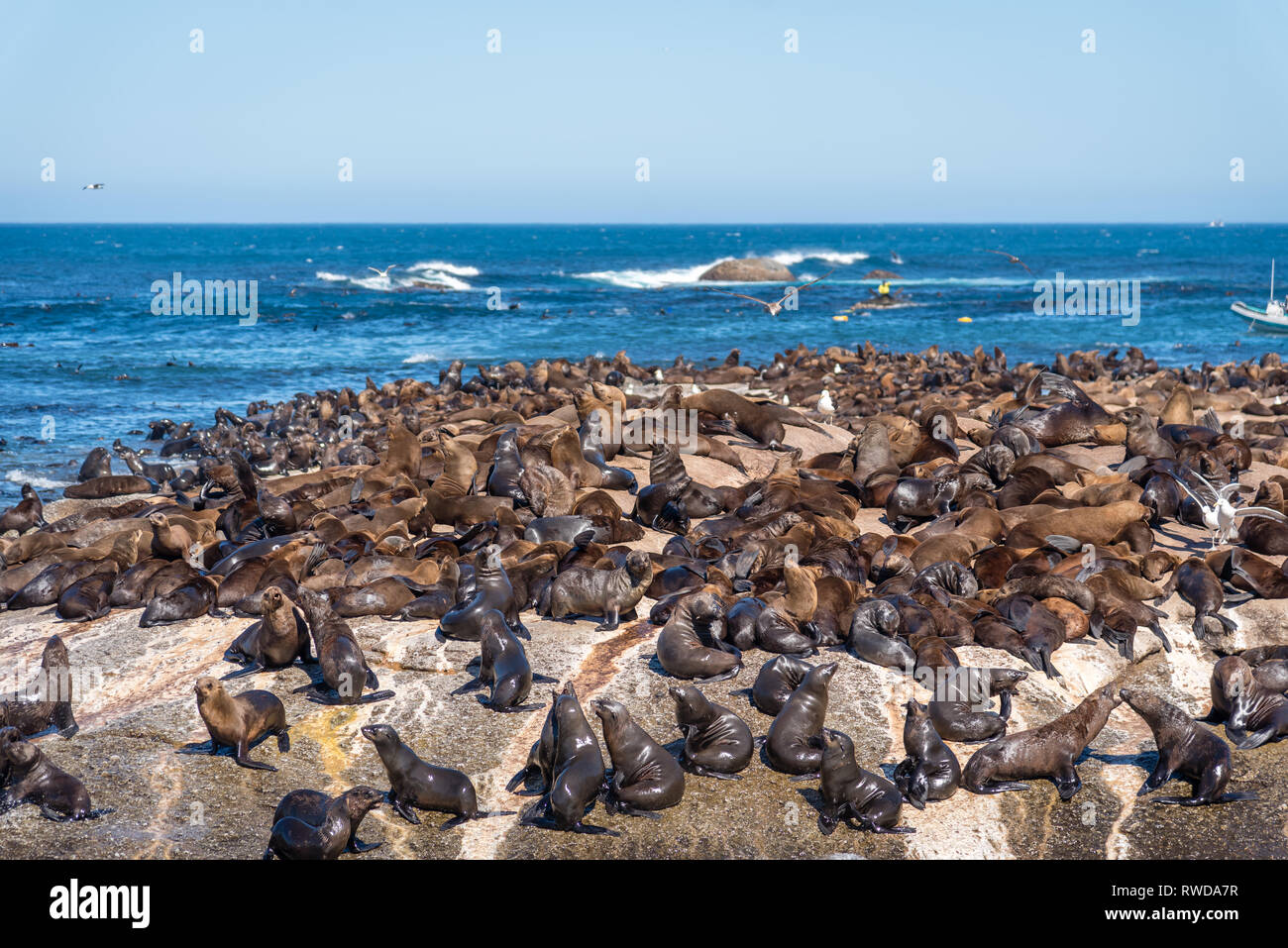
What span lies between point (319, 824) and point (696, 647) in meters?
2.66

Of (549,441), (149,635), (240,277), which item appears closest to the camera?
(149,635)

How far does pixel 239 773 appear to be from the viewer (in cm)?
555

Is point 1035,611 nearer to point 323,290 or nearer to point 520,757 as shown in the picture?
point 520,757

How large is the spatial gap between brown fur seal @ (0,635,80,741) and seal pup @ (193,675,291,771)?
0.88m

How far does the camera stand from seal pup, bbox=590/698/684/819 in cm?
526

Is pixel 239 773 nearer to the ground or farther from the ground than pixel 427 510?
nearer to the ground

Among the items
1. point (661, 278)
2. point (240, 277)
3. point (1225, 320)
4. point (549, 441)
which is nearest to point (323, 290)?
point (240, 277)

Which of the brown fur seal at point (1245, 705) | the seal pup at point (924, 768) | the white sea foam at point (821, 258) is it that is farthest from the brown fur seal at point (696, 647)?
the white sea foam at point (821, 258)

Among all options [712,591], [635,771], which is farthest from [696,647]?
[635,771]

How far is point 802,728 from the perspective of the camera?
18.6 feet

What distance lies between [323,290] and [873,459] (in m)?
50.8

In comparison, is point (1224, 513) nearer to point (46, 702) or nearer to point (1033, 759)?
point (1033, 759)

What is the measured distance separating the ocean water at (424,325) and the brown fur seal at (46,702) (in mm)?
9802

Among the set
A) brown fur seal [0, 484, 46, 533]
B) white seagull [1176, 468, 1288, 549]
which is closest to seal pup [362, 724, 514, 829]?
white seagull [1176, 468, 1288, 549]
